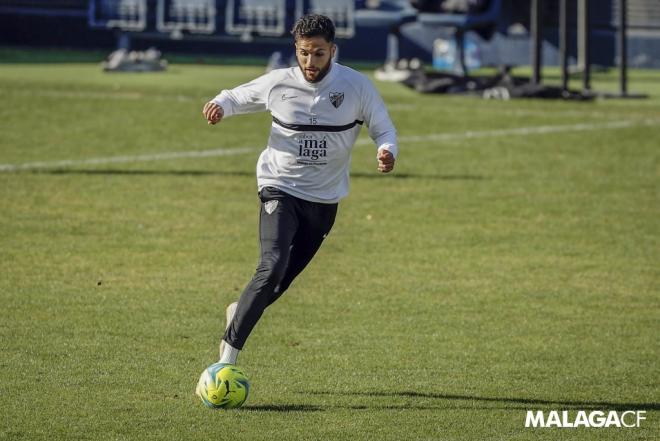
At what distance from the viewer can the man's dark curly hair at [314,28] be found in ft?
28.6

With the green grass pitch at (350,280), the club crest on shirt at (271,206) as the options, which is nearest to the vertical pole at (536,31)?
the green grass pitch at (350,280)

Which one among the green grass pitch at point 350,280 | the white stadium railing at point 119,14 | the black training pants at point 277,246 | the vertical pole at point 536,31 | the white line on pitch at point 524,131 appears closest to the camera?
the green grass pitch at point 350,280

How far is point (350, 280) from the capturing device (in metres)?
13.3

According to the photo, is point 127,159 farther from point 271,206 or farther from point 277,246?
point 277,246

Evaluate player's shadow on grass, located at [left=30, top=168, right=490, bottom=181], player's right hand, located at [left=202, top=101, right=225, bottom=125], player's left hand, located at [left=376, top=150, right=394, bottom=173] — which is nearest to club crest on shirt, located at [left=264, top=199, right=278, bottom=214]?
player's right hand, located at [left=202, top=101, right=225, bottom=125]

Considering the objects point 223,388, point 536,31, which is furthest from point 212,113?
point 536,31

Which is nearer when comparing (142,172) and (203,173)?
(142,172)

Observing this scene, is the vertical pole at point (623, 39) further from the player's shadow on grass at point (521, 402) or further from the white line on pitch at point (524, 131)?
the player's shadow on grass at point (521, 402)

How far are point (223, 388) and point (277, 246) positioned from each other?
40.1 inches

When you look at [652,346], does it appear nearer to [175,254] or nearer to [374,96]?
[374,96]

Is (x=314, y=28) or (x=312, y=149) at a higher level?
(x=314, y=28)

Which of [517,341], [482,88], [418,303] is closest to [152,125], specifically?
[482,88]

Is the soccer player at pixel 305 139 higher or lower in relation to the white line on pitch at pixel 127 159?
higher

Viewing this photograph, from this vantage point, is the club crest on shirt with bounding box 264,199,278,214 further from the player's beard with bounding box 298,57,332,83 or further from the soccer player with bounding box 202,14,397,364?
the player's beard with bounding box 298,57,332,83
